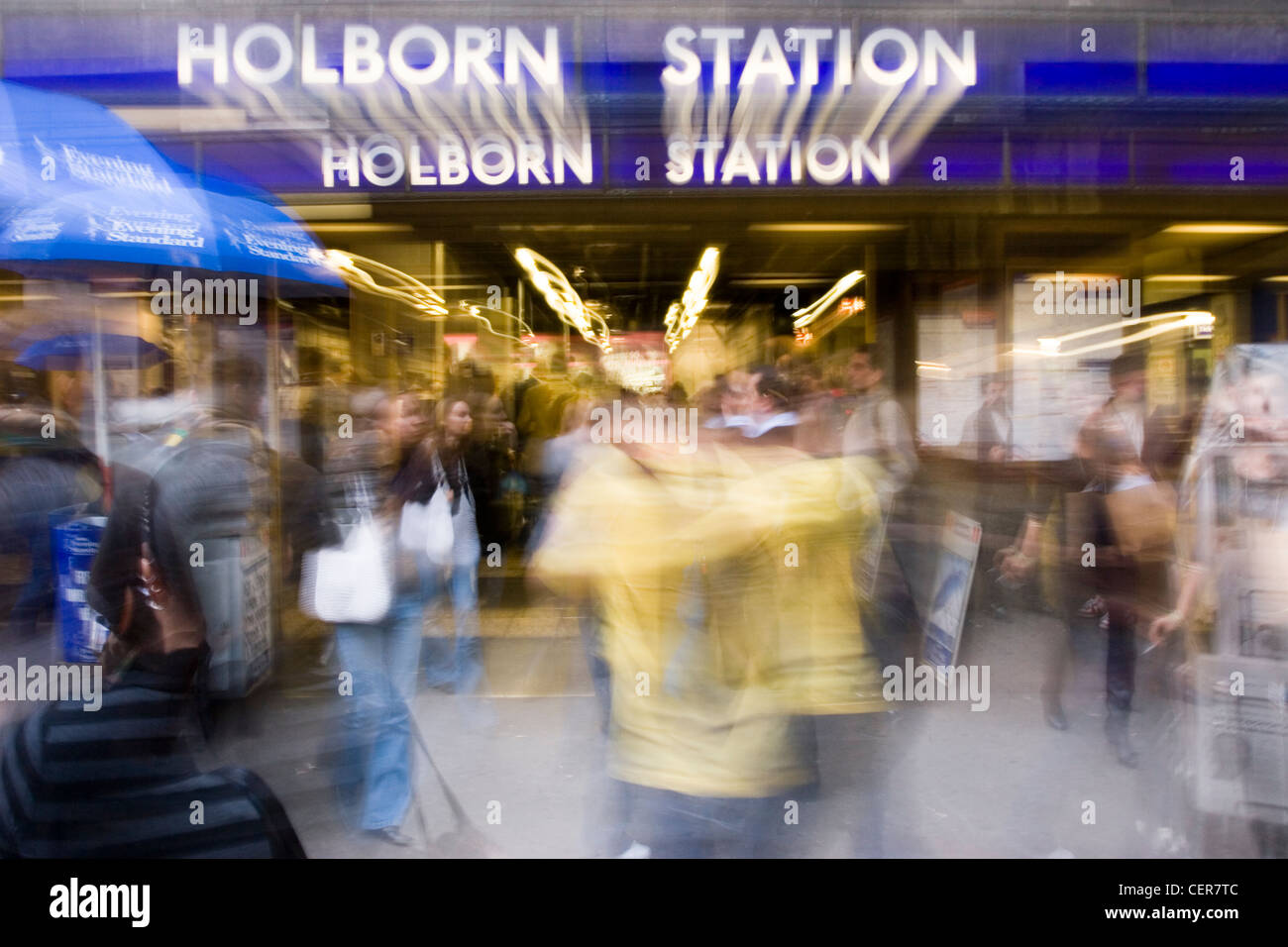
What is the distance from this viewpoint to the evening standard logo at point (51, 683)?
11.1 ft

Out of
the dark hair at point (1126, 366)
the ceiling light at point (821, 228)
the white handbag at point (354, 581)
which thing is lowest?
the white handbag at point (354, 581)

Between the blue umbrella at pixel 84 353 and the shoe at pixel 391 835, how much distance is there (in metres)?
2.23

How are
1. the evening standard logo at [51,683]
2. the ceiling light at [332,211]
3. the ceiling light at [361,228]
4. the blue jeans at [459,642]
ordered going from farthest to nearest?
1. the blue jeans at [459,642]
2. the ceiling light at [361,228]
3. the ceiling light at [332,211]
4. the evening standard logo at [51,683]

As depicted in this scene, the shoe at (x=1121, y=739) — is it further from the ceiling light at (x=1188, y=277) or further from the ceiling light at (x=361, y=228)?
the ceiling light at (x=361, y=228)

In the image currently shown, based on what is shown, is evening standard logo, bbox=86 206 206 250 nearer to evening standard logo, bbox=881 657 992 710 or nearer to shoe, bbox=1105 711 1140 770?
evening standard logo, bbox=881 657 992 710

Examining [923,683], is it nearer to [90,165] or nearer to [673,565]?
[673,565]

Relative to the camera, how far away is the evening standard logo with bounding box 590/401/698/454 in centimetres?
288

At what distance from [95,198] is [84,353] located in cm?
76

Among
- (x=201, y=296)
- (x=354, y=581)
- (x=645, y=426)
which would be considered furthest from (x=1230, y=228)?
(x=201, y=296)

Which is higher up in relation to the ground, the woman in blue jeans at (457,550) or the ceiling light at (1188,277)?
the ceiling light at (1188,277)
